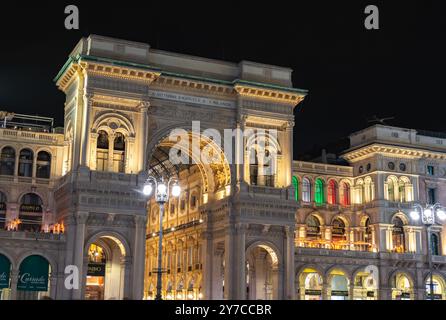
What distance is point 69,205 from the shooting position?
166 ft

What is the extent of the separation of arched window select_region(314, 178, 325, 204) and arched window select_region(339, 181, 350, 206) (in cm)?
208

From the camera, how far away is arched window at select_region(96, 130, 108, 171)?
173 feet

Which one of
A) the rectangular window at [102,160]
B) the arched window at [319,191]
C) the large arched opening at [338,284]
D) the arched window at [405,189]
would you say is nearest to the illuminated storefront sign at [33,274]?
the rectangular window at [102,160]

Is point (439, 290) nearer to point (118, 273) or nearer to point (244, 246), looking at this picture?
point (244, 246)

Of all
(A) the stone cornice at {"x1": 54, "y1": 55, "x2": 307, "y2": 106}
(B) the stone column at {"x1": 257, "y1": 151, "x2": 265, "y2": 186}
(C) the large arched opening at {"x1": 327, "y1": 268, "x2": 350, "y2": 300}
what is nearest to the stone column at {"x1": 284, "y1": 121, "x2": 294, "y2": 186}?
(B) the stone column at {"x1": 257, "y1": 151, "x2": 265, "y2": 186}

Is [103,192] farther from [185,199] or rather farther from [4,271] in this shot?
[185,199]

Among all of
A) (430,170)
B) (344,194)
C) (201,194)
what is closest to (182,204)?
(201,194)

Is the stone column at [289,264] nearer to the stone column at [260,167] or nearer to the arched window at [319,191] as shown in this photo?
the stone column at [260,167]

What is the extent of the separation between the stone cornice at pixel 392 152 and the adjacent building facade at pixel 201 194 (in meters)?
0.17

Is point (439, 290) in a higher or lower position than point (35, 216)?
lower

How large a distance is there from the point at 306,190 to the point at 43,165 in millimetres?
26262

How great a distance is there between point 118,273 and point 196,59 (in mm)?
18684

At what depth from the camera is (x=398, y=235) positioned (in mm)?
68125
